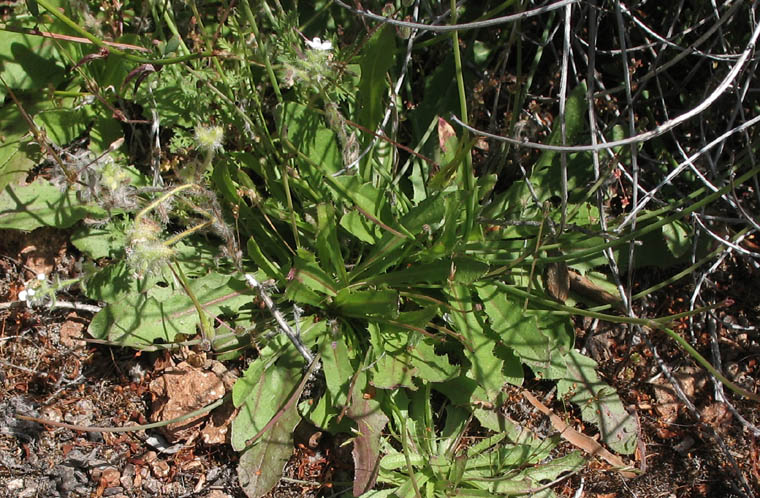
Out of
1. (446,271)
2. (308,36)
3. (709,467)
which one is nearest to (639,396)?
(709,467)

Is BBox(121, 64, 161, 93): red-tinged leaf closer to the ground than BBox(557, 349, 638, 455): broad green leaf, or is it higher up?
higher up

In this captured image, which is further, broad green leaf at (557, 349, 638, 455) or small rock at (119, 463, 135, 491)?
broad green leaf at (557, 349, 638, 455)

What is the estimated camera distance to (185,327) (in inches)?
87.0

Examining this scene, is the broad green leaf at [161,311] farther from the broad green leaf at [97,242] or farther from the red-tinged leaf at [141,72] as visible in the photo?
the red-tinged leaf at [141,72]

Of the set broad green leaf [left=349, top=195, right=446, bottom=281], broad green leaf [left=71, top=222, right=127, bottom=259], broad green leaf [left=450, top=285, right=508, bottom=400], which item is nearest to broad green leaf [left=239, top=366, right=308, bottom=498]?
broad green leaf [left=349, top=195, right=446, bottom=281]

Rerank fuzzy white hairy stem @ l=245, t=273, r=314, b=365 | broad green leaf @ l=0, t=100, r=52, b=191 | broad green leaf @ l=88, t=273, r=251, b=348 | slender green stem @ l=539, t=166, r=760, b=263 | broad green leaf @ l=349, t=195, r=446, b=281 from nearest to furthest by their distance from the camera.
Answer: slender green stem @ l=539, t=166, r=760, b=263 < fuzzy white hairy stem @ l=245, t=273, r=314, b=365 < broad green leaf @ l=349, t=195, r=446, b=281 < broad green leaf @ l=88, t=273, r=251, b=348 < broad green leaf @ l=0, t=100, r=52, b=191

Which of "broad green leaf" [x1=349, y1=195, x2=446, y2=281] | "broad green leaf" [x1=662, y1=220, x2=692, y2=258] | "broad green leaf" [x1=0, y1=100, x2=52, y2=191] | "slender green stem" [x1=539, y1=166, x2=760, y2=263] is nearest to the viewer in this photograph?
"slender green stem" [x1=539, y1=166, x2=760, y2=263]

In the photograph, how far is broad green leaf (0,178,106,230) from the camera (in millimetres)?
2188

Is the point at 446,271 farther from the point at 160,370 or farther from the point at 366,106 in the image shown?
the point at 160,370

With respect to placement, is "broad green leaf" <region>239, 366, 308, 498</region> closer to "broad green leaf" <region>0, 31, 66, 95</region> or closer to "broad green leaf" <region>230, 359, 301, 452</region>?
"broad green leaf" <region>230, 359, 301, 452</region>

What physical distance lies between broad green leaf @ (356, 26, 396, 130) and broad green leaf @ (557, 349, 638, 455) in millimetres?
1193

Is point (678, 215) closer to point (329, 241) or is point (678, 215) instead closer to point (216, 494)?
point (329, 241)

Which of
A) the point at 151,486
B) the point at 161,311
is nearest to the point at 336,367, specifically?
the point at 161,311

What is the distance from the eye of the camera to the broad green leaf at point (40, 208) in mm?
2188
